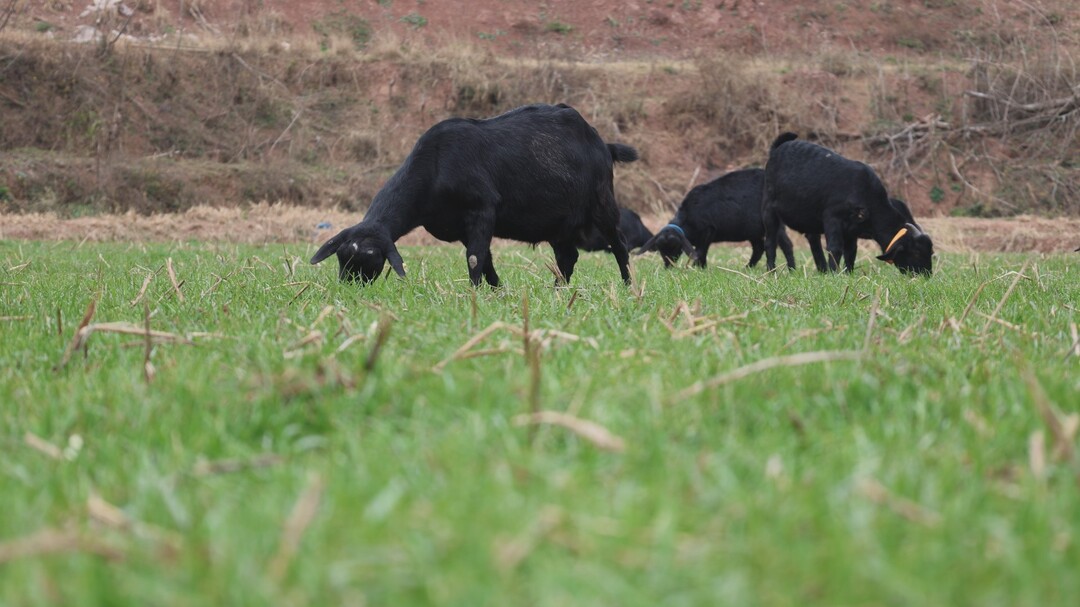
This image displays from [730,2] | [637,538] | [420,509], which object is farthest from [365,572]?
[730,2]

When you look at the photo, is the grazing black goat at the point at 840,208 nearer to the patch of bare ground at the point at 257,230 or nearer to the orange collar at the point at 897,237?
the orange collar at the point at 897,237

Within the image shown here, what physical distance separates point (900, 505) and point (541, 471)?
67cm

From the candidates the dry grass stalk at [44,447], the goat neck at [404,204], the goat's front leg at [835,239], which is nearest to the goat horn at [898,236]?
the goat's front leg at [835,239]

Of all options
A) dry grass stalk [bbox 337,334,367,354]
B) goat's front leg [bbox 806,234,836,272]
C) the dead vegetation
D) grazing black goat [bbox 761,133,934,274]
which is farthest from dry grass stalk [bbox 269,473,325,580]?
the dead vegetation

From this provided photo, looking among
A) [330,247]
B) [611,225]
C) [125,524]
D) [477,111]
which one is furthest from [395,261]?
[477,111]

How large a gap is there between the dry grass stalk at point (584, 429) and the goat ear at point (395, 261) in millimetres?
4613

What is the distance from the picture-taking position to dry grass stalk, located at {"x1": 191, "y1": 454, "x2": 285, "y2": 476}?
2.14 m

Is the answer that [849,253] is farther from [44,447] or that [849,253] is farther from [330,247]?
[44,447]

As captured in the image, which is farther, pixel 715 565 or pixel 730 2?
pixel 730 2

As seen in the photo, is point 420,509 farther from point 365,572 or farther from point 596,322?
point 596,322

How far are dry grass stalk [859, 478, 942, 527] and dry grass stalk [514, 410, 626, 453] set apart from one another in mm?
499

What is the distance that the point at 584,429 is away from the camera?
84.4 inches

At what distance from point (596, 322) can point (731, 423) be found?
2138 millimetres

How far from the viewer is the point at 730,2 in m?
50.1
